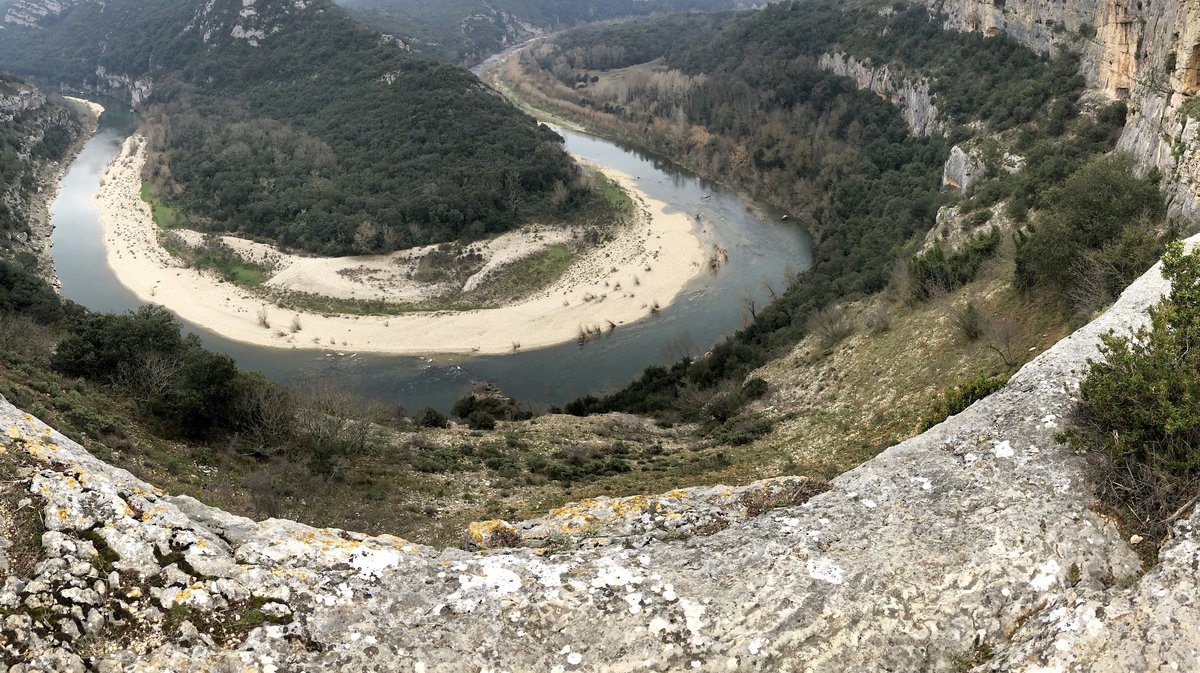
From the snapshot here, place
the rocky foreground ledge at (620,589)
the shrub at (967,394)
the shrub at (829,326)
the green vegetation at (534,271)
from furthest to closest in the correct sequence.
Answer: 1. the green vegetation at (534,271)
2. the shrub at (829,326)
3. the shrub at (967,394)
4. the rocky foreground ledge at (620,589)

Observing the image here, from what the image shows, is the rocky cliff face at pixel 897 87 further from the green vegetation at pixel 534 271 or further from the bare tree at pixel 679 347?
the green vegetation at pixel 534 271

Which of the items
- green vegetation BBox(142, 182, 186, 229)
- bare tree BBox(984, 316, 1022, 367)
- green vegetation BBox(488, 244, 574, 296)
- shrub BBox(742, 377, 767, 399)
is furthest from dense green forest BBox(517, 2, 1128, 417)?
green vegetation BBox(142, 182, 186, 229)

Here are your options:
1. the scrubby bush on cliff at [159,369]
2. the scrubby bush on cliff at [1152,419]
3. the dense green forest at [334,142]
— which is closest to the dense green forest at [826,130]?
the scrubby bush on cliff at [1152,419]

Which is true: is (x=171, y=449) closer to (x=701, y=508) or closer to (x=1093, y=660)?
(x=701, y=508)

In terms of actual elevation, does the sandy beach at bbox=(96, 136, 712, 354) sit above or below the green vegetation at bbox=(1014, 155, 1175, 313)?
below

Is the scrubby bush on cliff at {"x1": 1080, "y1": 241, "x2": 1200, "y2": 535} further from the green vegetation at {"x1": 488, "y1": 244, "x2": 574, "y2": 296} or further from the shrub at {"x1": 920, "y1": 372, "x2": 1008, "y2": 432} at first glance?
the green vegetation at {"x1": 488, "y1": 244, "x2": 574, "y2": 296}

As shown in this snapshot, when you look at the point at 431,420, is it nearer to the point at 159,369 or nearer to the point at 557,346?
the point at 159,369

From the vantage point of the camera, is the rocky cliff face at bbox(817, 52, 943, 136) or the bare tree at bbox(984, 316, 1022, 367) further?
the rocky cliff face at bbox(817, 52, 943, 136)
